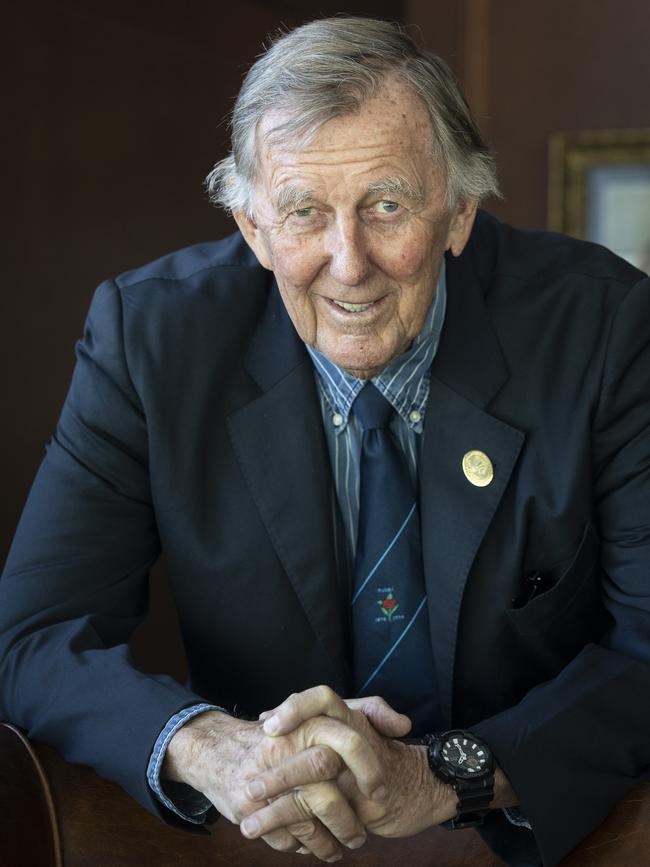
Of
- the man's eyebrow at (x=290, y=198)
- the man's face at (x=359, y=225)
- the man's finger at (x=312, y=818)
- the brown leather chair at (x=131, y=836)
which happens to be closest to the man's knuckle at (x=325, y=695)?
the man's finger at (x=312, y=818)

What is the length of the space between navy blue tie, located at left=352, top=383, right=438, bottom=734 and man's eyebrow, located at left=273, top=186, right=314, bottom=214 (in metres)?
0.34

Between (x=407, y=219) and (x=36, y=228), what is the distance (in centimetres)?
127

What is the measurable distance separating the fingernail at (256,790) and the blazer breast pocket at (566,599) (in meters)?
0.54

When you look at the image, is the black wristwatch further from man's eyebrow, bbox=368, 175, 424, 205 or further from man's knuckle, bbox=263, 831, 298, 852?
man's eyebrow, bbox=368, 175, 424, 205

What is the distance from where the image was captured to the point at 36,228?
282cm

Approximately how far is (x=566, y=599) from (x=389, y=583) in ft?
0.92

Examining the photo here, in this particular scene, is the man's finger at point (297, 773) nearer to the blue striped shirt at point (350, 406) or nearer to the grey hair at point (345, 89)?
the blue striped shirt at point (350, 406)

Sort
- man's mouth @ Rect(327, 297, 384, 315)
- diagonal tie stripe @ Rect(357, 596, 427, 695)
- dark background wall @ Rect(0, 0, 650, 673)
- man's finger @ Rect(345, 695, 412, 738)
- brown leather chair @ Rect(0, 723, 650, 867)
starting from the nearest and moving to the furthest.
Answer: brown leather chair @ Rect(0, 723, 650, 867) < man's finger @ Rect(345, 695, 412, 738) < man's mouth @ Rect(327, 297, 384, 315) < diagonal tie stripe @ Rect(357, 596, 427, 695) < dark background wall @ Rect(0, 0, 650, 673)

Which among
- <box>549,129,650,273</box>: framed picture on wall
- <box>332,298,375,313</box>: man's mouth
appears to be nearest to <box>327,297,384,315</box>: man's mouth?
<box>332,298,375,313</box>: man's mouth

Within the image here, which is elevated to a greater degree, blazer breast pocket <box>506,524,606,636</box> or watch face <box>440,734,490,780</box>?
blazer breast pocket <box>506,524,606,636</box>

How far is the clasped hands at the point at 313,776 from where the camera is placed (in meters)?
1.56

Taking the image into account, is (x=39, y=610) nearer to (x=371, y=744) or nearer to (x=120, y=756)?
(x=120, y=756)

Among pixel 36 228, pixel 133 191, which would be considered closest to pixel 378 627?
pixel 36 228

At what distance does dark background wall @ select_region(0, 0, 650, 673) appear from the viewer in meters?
2.77
